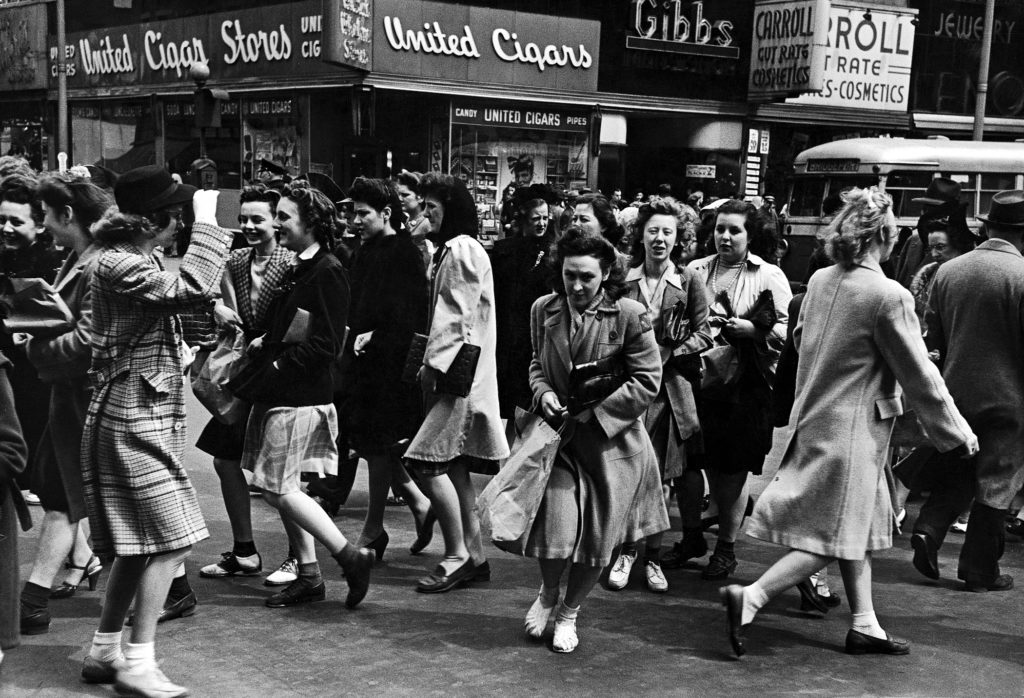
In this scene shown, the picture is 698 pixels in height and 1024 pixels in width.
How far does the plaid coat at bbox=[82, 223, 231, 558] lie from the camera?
4375mm

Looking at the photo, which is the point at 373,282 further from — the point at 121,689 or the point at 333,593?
the point at 121,689

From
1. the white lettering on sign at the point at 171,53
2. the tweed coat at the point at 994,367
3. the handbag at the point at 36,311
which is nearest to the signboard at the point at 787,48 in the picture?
the white lettering on sign at the point at 171,53

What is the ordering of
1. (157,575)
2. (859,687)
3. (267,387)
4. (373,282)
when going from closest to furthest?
1. (157,575)
2. (859,687)
3. (267,387)
4. (373,282)

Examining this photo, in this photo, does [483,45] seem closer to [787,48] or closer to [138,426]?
[787,48]

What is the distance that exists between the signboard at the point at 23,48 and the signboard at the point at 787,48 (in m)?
20.2

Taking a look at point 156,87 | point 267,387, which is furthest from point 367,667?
point 156,87

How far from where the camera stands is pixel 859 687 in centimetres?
470

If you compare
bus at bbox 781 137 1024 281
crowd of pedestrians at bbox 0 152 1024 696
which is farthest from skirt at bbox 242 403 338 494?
bus at bbox 781 137 1024 281

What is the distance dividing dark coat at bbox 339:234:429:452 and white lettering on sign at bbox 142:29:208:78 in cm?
2323

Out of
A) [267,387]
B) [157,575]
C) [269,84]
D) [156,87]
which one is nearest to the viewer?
[157,575]

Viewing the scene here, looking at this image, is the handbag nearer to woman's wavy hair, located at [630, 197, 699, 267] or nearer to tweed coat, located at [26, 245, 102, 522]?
tweed coat, located at [26, 245, 102, 522]

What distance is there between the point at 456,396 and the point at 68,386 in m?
1.73

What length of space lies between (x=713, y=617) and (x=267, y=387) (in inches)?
88.4

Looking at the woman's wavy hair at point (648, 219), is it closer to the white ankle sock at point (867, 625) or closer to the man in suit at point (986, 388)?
the man in suit at point (986, 388)
